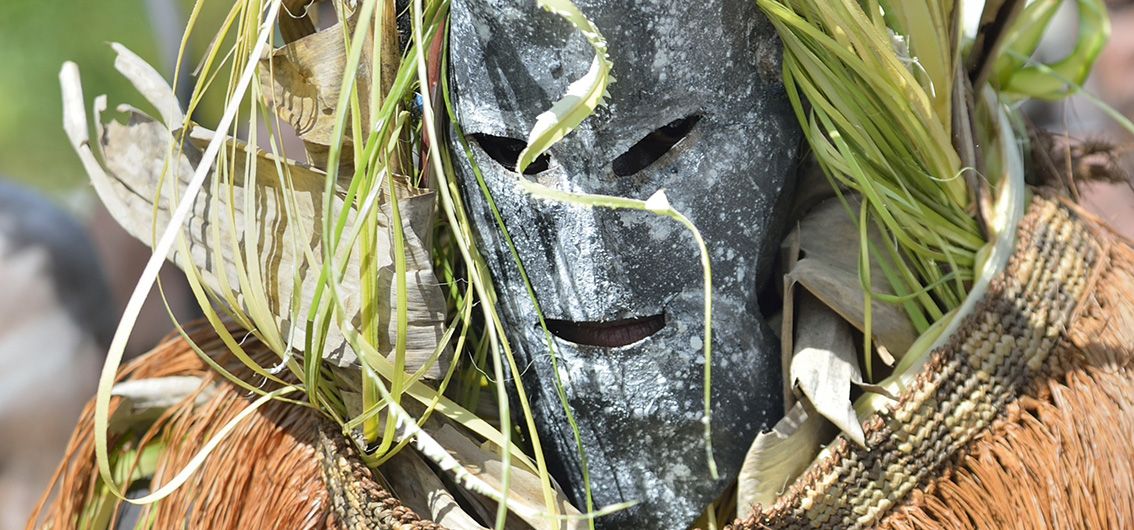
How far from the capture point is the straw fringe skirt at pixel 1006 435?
1.73 feet

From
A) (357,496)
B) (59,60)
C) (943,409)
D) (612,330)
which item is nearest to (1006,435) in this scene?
(943,409)

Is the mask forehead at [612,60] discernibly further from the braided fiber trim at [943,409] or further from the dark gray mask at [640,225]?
the braided fiber trim at [943,409]

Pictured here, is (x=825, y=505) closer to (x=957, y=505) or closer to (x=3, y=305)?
(x=957, y=505)

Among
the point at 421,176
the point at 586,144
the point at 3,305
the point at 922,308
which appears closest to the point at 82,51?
the point at 3,305

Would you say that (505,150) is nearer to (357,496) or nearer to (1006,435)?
(357,496)

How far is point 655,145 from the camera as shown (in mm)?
531

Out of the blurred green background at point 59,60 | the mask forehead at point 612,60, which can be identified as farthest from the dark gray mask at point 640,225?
the blurred green background at point 59,60

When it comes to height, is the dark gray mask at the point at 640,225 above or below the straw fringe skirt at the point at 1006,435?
→ above

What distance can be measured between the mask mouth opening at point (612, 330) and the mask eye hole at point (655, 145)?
0.08 m

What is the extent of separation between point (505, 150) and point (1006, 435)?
1.03 feet

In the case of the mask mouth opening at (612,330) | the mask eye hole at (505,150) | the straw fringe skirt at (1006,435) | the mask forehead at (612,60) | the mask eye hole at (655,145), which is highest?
the mask forehead at (612,60)

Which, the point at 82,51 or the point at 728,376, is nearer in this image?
the point at 728,376

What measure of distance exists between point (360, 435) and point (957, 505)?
33cm

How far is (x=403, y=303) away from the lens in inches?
20.6
